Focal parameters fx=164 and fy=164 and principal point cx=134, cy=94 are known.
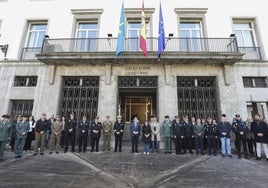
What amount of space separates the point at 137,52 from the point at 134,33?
300 centimetres

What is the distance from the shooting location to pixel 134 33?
483 inches

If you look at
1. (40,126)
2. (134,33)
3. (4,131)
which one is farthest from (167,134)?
(134,33)

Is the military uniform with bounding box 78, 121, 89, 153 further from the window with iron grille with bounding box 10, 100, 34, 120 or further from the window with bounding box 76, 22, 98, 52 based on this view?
the window with bounding box 76, 22, 98, 52

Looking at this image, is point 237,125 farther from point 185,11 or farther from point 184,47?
point 185,11

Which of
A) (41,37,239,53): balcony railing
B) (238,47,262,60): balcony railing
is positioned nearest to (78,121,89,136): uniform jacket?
(41,37,239,53): balcony railing

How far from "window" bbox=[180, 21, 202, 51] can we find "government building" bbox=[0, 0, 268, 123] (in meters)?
0.07

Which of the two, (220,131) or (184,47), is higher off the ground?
(184,47)

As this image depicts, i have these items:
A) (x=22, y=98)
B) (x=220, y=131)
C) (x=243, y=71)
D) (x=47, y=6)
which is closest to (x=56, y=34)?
(x=47, y=6)

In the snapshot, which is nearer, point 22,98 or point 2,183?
point 2,183

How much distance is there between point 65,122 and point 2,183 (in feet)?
14.8

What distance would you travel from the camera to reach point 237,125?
773 centimetres

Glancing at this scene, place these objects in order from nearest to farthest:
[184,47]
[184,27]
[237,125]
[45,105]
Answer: [237,125], [45,105], [184,47], [184,27]

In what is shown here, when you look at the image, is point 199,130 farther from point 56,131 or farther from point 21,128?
point 21,128

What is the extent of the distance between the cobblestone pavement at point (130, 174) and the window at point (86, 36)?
8117mm
